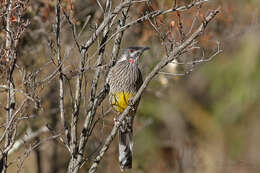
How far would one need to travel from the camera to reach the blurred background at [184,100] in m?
5.92

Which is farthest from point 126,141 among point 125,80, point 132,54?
point 132,54

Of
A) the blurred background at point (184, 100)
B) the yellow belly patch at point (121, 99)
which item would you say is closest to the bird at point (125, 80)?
the yellow belly patch at point (121, 99)

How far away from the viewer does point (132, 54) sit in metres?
5.11

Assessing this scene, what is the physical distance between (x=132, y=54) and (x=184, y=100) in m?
7.42

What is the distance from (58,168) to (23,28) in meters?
4.54

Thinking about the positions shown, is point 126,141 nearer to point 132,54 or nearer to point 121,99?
point 121,99

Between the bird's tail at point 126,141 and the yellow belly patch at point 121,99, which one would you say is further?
the bird's tail at point 126,141

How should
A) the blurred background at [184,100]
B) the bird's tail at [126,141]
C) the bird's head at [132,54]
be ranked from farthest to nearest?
1. the blurred background at [184,100]
2. the bird's tail at [126,141]
3. the bird's head at [132,54]

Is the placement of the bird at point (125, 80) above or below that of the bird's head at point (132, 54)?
below

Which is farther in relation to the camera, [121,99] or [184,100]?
[184,100]

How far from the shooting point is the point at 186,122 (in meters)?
12.2

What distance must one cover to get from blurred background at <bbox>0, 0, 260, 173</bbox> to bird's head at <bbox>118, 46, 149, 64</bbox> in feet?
0.85

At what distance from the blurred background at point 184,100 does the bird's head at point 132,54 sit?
0.85 feet

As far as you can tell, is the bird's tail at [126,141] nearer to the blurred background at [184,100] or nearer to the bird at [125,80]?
the bird at [125,80]
